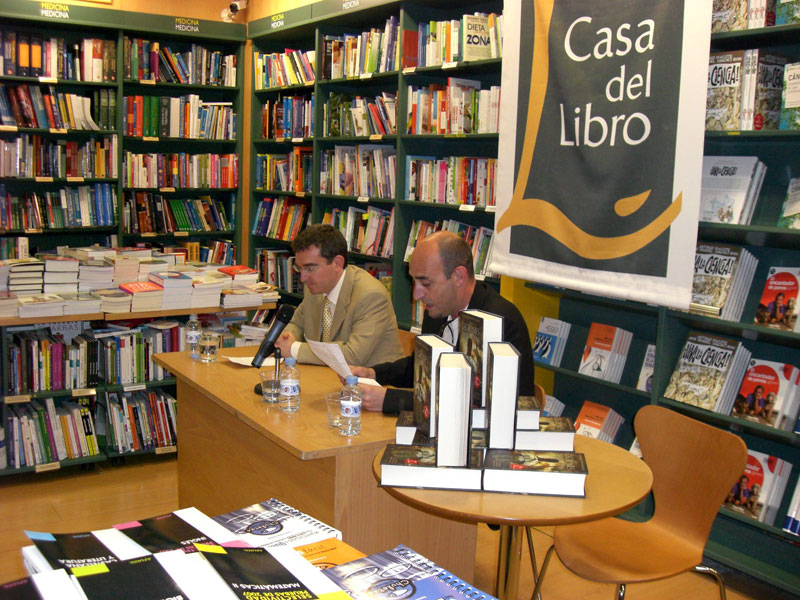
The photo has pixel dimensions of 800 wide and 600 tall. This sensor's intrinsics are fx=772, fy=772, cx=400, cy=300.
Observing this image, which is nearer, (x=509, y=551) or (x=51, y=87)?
(x=509, y=551)

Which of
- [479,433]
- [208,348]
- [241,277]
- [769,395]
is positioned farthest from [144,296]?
[769,395]

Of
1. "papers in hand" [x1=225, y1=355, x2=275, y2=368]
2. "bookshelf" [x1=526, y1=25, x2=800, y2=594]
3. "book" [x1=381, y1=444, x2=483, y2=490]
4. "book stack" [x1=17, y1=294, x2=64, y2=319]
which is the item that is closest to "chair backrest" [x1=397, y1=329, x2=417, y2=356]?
"papers in hand" [x1=225, y1=355, x2=275, y2=368]

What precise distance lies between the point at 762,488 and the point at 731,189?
127 centimetres

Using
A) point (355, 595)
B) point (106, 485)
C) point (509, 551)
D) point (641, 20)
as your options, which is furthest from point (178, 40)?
point (355, 595)

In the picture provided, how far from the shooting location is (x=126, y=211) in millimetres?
6367

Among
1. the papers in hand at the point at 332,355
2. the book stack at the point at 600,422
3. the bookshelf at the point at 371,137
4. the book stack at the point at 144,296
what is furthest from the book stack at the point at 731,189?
the book stack at the point at 144,296

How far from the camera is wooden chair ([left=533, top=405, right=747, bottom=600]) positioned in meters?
2.37

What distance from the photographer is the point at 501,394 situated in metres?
1.95

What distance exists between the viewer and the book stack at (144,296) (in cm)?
434

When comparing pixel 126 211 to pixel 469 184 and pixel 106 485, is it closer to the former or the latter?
pixel 106 485

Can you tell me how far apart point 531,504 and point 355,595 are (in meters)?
0.80

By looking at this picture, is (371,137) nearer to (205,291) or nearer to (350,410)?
(205,291)

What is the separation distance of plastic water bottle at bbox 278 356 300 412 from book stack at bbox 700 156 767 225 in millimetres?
1906

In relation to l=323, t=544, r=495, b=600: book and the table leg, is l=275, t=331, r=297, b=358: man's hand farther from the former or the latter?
l=323, t=544, r=495, b=600: book
